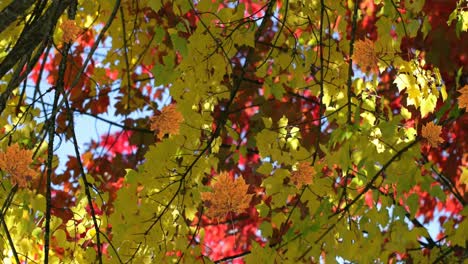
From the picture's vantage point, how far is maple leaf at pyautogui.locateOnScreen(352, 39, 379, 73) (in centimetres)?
223

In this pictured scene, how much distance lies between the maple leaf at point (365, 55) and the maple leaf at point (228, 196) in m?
0.62

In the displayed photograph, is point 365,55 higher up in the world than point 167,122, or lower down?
higher up

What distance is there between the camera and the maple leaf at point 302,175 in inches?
80.1

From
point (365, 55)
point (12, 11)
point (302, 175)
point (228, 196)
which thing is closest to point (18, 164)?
point (12, 11)

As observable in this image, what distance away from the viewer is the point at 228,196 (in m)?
1.91

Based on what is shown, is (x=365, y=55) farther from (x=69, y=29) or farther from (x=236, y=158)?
(x=69, y=29)

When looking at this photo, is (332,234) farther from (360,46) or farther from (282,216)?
(360,46)

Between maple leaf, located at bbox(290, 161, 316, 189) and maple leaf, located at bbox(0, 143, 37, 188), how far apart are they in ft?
2.50

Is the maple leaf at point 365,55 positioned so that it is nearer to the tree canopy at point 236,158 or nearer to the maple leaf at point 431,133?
the tree canopy at point 236,158

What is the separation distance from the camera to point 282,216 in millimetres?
2217

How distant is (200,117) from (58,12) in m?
0.56

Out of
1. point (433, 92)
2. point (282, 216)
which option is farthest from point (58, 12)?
point (433, 92)

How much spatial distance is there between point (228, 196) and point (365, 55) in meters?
0.71

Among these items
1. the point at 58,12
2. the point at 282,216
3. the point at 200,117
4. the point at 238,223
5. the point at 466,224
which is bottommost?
the point at 466,224
